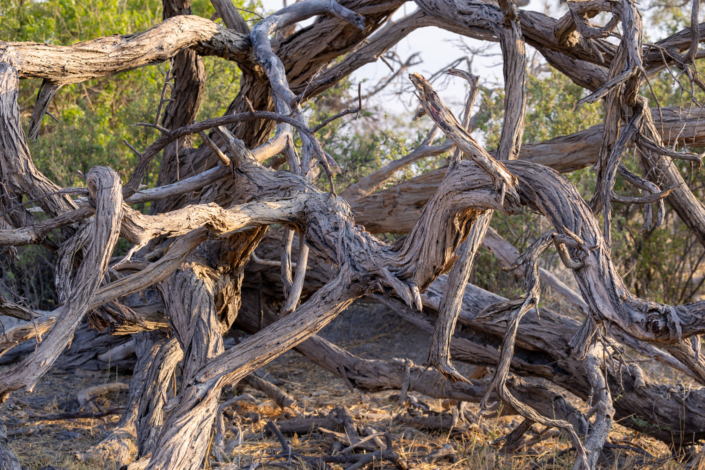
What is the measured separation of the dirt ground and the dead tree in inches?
10.1

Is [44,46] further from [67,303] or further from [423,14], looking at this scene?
[423,14]

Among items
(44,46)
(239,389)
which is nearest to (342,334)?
(239,389)

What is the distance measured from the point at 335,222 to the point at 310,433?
1878mm

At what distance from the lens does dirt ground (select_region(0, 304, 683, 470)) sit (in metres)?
3.56

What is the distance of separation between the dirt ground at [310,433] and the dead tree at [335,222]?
26 cm

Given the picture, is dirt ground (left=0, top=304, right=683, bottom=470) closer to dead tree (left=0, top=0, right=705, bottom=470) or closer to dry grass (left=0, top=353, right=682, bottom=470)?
dry grass (left=0, top=353, right=682, bottom=470)

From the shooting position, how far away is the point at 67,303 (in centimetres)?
185

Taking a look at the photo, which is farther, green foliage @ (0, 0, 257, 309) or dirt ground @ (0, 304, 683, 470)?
Result: green foliage @ (0, 0, 257, 309)

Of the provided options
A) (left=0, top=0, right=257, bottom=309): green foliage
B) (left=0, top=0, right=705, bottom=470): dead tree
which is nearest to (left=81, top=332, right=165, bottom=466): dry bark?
(left=0, top=0, right=705, bottom=470): dead tree

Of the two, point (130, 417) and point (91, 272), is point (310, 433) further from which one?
point (91, 272)

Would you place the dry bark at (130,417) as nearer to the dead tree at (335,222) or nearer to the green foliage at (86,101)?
the dead tree at (335,222)

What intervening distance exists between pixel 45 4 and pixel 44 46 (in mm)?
5908

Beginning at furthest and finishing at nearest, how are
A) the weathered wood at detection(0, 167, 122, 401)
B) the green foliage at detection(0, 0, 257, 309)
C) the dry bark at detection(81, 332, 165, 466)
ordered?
the green foliage at detection(0, 0, 257, 309), the dry bark at detection(81, 332, 165, 466), the weathered wood at detection(0, 167, 122, 401)

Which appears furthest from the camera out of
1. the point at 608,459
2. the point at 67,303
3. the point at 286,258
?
the point at 608,459
